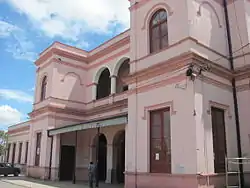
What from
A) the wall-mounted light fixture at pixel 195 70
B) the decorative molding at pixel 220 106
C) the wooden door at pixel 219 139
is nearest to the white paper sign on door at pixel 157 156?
the wooden door at pixel 219 139

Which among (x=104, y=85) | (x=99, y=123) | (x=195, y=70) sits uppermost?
(x=104, y=85)

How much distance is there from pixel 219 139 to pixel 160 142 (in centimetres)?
233

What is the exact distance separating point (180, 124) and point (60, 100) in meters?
11.6

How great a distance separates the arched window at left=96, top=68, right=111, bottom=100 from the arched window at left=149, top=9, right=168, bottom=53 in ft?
27.6

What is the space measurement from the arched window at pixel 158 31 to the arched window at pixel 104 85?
331 inches

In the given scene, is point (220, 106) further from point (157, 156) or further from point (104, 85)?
point (104, 85)

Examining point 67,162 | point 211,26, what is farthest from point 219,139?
point 67,162

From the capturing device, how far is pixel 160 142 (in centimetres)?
1123

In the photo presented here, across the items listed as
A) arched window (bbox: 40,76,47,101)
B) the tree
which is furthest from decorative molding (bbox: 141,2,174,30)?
the tree

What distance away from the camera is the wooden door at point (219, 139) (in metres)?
10.9

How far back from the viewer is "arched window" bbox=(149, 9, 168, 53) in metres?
12.2

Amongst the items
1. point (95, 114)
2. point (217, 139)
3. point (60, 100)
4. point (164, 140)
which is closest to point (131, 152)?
point (164, 140)

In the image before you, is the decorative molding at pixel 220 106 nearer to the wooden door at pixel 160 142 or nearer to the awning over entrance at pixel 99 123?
the wooden door at pixel 160 142

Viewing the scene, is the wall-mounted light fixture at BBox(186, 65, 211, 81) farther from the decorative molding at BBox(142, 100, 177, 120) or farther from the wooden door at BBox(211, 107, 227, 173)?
the wooden door at BBox(211, 107, 227, 173)
